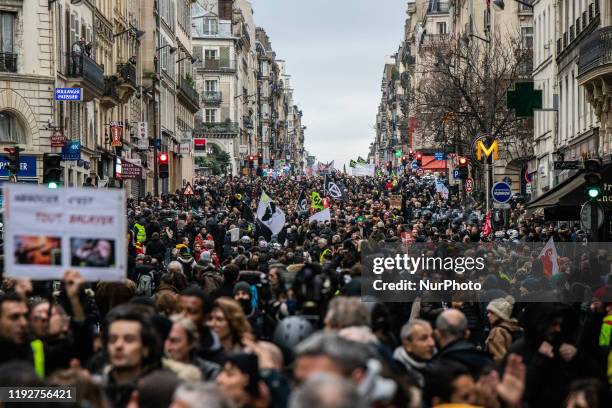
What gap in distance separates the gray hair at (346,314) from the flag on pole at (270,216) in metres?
22.5

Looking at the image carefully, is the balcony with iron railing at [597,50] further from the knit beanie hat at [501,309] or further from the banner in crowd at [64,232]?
the banner in crowd at [64,232]

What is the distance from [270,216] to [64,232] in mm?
23408

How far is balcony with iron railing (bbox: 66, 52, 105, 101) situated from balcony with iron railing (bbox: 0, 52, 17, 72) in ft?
11.2

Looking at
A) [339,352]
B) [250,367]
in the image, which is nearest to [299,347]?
[339,352]

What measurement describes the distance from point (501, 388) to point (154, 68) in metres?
70.2

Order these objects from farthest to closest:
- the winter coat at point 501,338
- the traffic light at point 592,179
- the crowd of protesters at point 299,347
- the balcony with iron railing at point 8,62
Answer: the balcony with iron railing at point 8,62
the traffic light at point 592,179
the winter coat at point 501,338
the crowd of protesters at point 299,347

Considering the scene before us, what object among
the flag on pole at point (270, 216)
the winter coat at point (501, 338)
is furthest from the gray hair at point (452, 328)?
the flag on pole at point (270, 216)

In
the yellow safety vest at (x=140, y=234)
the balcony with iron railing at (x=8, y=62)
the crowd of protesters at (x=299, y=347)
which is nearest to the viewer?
the crowd of protesters at (x=299, y=347)

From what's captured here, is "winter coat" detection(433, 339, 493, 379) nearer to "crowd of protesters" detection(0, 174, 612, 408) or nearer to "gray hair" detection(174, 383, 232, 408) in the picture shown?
"crowd of protesters" detection(0, 174, 612, 408)

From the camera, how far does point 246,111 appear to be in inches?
6339

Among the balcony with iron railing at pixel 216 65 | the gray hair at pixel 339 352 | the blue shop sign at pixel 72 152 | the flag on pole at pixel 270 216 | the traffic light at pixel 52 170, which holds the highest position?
the balcony with iron railing at pixel 216 65

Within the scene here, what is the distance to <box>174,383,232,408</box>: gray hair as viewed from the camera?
231 inches

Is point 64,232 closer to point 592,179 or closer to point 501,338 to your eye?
point 501,338

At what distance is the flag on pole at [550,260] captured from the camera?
2162 cm
